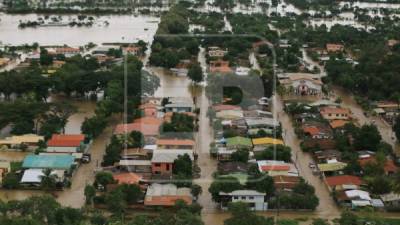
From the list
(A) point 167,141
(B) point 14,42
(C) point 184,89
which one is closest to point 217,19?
(B) point 14,42

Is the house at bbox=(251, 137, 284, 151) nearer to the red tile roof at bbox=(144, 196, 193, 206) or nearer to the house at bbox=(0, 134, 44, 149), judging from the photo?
the red tile roof at bbox=(144, 196, 193, 206)

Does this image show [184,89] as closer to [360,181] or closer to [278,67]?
[278,67]

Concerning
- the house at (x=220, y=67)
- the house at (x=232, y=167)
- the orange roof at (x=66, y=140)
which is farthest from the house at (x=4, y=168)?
the house at (x=220, y=67)

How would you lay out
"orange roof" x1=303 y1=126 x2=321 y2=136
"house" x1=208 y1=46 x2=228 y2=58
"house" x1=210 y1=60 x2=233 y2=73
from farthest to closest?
"house" x1=208 y1=46 x2=228 y2=58 → "house" x1=210 y1=60 x2=233 y2=73 → "orange roof" x1=303 y1=126 x2=321 y2=136

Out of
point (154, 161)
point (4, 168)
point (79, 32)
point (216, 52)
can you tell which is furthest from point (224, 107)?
point (79, 32)

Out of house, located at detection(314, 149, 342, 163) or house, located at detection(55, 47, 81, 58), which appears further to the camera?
house, located at detection(55, 47, 81, 58)

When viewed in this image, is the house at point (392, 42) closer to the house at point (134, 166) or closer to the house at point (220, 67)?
the house at point (220, 67)

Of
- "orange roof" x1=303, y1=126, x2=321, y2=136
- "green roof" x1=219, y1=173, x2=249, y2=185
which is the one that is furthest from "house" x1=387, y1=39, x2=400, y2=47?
"green roof" x1=219, y1=173, x2=249, y2=185
